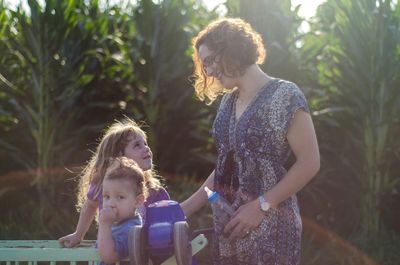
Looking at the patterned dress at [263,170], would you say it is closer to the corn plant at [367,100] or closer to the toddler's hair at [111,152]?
the toddler's hair at [111,152]

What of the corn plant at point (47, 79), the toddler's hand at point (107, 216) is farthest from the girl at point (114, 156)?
the corn plant at point (47, 79)

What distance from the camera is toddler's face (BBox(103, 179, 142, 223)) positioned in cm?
252

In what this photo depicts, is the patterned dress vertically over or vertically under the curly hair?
under

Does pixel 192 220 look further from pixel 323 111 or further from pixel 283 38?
pixel 283 38

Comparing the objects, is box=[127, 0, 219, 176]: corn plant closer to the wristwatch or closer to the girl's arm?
the wristwatch

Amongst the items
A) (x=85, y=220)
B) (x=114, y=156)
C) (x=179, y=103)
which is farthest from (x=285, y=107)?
(x=179, y=103)

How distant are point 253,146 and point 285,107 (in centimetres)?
17

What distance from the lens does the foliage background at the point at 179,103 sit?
5629 millimetres

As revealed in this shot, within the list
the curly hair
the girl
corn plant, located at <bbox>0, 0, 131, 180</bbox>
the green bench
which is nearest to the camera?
the green bench

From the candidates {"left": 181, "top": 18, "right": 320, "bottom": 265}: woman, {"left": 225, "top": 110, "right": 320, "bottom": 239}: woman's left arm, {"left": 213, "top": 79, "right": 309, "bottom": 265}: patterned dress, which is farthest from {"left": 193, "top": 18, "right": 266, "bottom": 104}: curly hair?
{"left": 225, "top": 110, "right": 320, "bottom": 239}: woman's left arm

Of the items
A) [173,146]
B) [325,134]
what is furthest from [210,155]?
[325,134]

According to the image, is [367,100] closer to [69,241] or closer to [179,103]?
[179,103]

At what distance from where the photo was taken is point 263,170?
270 cm

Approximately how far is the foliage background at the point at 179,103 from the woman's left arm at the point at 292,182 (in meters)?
2.78
